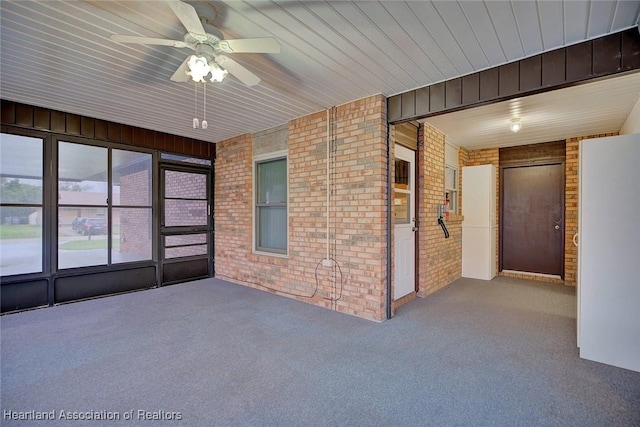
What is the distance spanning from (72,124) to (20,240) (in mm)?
1739

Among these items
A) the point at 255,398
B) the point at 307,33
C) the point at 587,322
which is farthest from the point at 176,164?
the point at 587,322

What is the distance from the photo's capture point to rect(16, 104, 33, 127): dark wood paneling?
3887mm

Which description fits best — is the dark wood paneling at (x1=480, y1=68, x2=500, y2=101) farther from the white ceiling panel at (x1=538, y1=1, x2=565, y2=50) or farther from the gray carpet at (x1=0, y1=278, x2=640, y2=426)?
the gray carpet at (x1=0, y1=278, x2=640, y2=426)

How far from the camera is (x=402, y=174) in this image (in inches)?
180

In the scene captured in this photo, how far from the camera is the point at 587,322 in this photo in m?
2.74

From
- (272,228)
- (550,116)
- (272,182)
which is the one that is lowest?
(272,228)

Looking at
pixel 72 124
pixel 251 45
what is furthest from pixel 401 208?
pixel 72 124

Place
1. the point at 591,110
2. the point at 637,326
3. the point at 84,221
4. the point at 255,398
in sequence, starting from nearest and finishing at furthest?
the point at 255,398
the point at 637,326
the point at 591,110
the point at 84,221

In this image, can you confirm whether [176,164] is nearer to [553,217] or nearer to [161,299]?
[161,299]

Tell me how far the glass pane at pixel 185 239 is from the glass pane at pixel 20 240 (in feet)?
5.59

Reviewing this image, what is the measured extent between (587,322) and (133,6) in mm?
4533

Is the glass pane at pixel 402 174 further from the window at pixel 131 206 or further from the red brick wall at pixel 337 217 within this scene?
the window at pixel 131 206

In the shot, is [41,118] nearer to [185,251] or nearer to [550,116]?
[185,251]

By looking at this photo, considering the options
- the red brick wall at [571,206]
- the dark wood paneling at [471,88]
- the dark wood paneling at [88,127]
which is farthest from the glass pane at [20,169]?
the red brick wall at [571,206]
